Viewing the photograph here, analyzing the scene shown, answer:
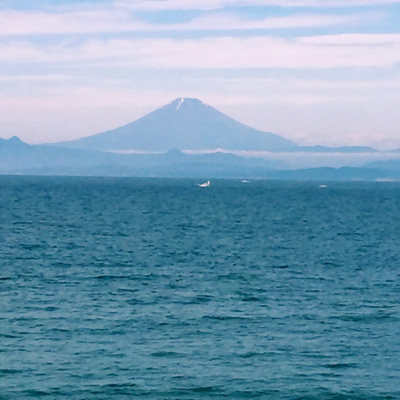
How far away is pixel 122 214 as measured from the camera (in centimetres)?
13500

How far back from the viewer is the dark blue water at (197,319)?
112ft

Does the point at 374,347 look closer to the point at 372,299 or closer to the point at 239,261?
the point at 372,299

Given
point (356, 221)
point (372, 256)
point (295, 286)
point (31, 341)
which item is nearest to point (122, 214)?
point (356, 221)

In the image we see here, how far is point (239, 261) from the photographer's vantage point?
228 feet

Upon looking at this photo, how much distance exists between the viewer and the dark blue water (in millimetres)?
34000

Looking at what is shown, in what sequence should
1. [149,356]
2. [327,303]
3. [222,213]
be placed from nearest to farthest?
[149,356] < [327,303] < [222,213]

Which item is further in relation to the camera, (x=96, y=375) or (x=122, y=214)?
(x=122, y=214)

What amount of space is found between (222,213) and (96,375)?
111m

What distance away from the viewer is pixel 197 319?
44281 millimetres

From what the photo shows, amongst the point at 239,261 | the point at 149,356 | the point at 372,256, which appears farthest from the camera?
the point at 372,256

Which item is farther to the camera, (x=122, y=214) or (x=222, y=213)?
(x=222, y=213)

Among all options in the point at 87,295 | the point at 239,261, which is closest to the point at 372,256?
the point at 239,261

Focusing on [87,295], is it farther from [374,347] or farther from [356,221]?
[356,221]

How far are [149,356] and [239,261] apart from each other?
108 ft
